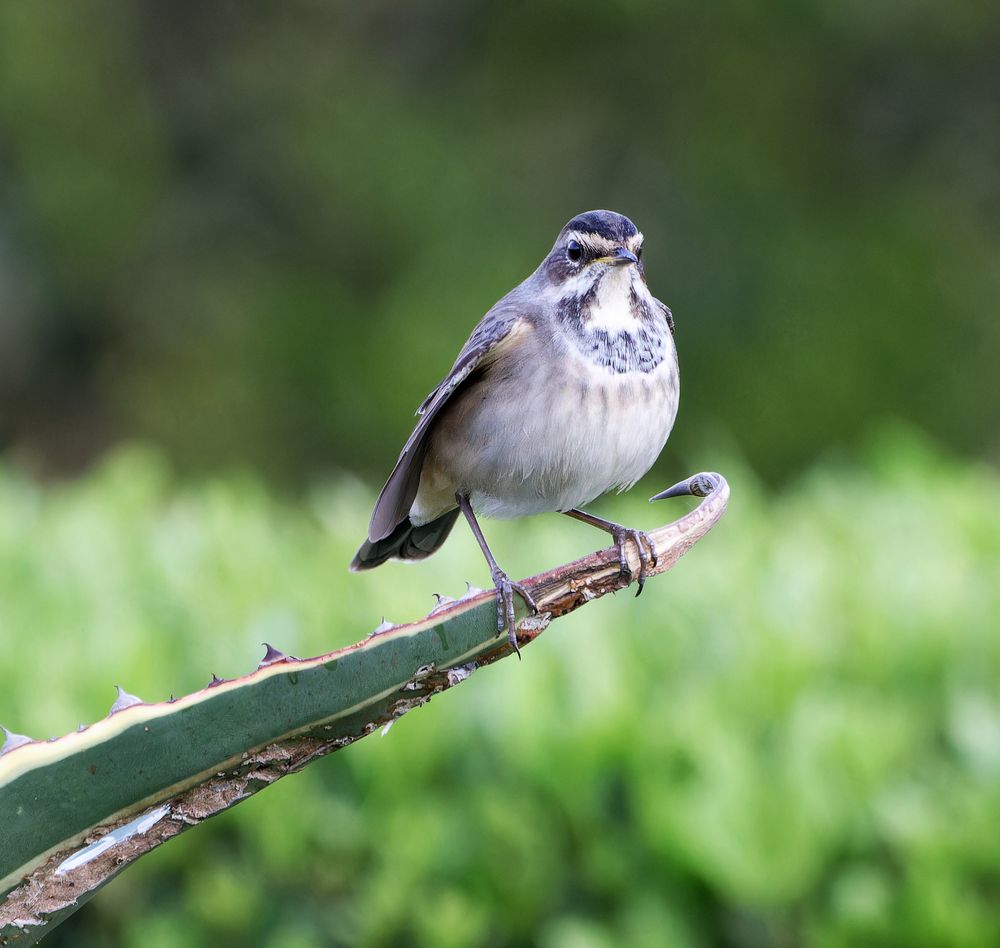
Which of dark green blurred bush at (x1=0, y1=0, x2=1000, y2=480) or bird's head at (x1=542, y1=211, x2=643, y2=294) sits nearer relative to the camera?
bird's head at (x1=542, y1=211, x2=643, y2=294)

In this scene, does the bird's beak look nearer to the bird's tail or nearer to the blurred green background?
the bird's tail

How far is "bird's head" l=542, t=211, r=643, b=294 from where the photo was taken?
7.64 ft

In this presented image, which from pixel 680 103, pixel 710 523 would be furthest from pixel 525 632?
pixel 680 103

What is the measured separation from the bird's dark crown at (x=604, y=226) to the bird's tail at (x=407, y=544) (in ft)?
2.02

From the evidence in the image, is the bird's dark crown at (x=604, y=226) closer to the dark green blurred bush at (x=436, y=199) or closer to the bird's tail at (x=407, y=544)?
the bird's tail at (x=407, y=544)

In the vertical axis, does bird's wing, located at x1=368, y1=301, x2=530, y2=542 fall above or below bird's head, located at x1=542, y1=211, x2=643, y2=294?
below

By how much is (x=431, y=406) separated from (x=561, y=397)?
9.8 inches

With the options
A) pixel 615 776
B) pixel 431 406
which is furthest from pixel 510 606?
pixel 615 776

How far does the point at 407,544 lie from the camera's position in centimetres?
275

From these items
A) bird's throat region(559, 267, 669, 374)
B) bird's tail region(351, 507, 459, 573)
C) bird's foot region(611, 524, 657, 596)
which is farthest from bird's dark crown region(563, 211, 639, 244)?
bird's tail region(351, 507, 459, 573)

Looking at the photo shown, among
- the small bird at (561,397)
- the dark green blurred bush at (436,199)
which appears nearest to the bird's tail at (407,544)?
the small bird at (561,397)

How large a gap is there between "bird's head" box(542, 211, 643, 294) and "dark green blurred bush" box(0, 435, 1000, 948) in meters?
1.25

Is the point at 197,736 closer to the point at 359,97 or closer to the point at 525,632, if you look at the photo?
the point at 525,632

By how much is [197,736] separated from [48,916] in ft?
0.82
